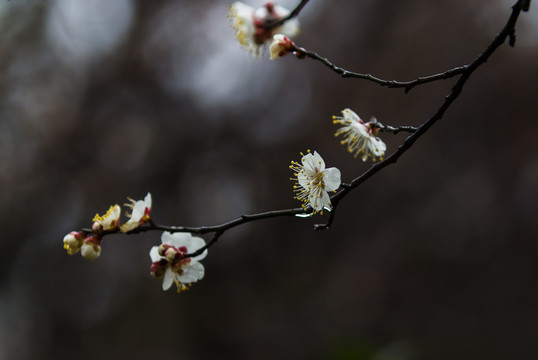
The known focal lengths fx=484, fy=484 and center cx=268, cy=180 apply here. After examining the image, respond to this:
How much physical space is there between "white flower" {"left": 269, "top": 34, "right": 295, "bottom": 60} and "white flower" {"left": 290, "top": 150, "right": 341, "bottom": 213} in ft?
0.79

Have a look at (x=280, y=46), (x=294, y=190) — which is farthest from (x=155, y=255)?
(x=280, y=46)

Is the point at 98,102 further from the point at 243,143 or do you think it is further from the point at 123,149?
the point at 243,143

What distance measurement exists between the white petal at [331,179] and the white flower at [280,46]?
0.29 meters

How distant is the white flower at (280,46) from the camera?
1095mm

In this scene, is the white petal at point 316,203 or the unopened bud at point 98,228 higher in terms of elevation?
the unopened bud at point 98,228

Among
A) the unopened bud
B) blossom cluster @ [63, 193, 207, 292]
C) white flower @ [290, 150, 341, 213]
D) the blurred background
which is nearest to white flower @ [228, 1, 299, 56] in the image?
white flower @ [290, 150, 341, 213]

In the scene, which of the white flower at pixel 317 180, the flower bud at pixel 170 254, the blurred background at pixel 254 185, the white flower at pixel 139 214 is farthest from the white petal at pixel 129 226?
the blurred background at pixel 254 185

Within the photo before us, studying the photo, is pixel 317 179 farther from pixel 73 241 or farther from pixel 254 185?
pixel 254 185

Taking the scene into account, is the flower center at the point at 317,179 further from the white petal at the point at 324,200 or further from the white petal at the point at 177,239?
the white petal at the point at 177,239

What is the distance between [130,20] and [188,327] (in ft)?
10.8

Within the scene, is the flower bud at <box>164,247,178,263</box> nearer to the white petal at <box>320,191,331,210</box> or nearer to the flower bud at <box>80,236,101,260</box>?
the flower bud at <box>80,236,101,260</box>

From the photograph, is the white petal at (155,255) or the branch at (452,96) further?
the white petal at (155,255)

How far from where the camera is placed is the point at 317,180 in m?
1.18

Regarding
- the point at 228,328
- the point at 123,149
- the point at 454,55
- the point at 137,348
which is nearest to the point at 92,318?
the point at 137,348
